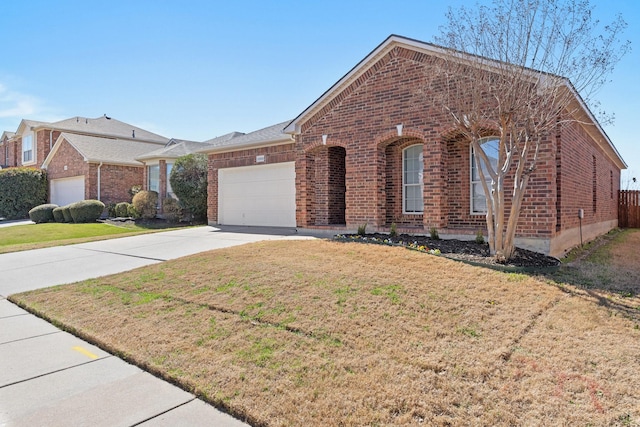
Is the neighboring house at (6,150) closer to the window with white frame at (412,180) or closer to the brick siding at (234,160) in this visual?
the brick siding at (234,160)

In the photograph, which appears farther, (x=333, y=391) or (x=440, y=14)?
(x=440, y=14)

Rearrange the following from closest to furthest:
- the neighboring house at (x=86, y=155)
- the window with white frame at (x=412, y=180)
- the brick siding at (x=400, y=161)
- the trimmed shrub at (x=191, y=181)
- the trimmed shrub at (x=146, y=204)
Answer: the brick siding at (x=400, y=161) < the window with white frame at (x=412, y=180) < the trimmed shrub at (x=191, y=181) < the trimmed shrub at (x=146, y=204) < the neighboring house at (x=86, y=155)

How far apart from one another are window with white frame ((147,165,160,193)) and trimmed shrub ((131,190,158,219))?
5.66 feet

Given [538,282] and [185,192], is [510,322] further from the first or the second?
[185,192]

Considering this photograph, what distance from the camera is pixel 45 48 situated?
42.2ft

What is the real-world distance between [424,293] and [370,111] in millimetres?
6887

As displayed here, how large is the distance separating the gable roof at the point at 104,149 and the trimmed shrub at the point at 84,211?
3895 mm

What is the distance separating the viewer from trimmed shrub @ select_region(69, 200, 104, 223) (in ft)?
66.6

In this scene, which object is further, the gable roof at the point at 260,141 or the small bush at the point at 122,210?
the small bush at the point at 122,210

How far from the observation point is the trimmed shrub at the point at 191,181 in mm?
18141

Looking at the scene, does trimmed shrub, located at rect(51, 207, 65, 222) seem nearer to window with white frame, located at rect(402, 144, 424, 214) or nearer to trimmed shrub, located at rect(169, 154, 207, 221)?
trimmed shrub, located at rect(169, 154, 207, 221)

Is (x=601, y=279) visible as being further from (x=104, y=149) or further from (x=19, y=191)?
(x=19, y=191)

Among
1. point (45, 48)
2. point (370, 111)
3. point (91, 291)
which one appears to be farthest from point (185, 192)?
point (91, 291)

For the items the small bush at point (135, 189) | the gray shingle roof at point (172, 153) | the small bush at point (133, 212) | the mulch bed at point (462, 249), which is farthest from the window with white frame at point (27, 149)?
the mulch bed at point (462, 249)
